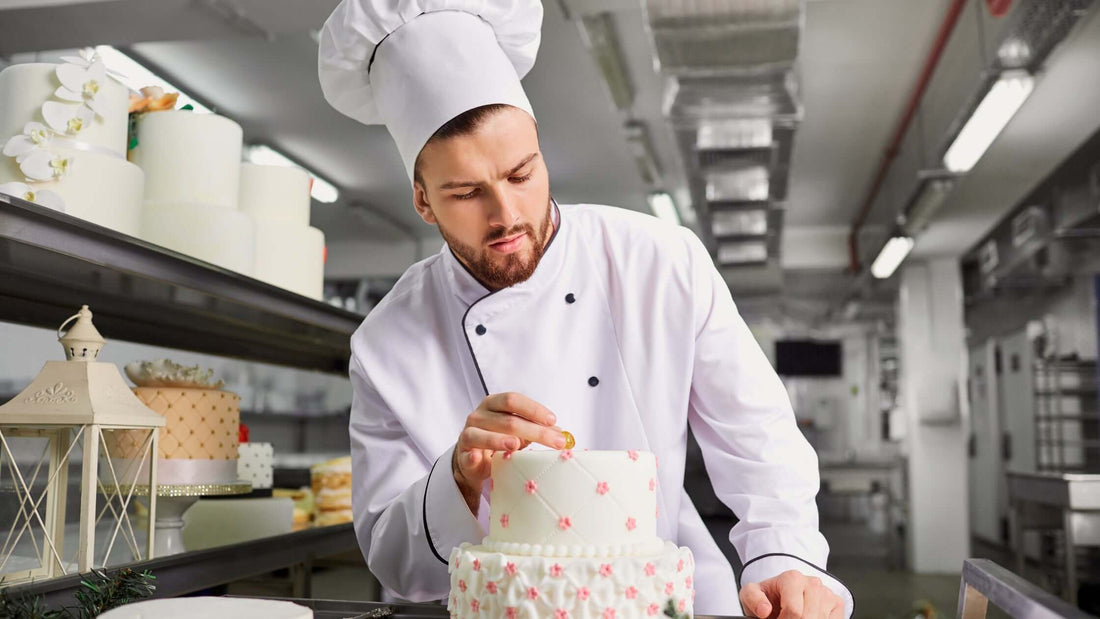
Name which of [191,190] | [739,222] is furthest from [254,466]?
[739,222]

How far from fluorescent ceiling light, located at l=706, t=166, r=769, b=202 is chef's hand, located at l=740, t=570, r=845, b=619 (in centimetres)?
463

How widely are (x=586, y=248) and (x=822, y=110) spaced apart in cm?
560

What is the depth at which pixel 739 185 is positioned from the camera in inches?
227

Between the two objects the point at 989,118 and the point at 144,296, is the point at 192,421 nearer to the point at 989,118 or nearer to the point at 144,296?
the point at 144,296

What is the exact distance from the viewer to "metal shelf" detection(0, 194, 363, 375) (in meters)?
1.26

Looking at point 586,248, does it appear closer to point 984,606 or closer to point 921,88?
point 984,606

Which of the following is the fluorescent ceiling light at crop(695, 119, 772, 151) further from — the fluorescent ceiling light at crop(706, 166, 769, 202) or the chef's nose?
the chef's nose

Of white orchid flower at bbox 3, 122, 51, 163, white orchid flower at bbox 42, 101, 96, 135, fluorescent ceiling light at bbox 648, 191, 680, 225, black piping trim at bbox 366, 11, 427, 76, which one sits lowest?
white orchid flower at bbox 3, 122, 51, 163

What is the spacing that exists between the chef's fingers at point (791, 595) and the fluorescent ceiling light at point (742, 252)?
22.1 ft

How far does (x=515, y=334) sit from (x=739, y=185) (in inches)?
183

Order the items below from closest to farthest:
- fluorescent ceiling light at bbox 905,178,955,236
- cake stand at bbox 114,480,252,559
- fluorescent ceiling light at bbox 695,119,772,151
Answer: cake stand at bbox 114,480,252,559 → fluorescent ceiling light at bbox 695,119,772,151 → fluorescent ceiling light at bbox 905,178,955,236

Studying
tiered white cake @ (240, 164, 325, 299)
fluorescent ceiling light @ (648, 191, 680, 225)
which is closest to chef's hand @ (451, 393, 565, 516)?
tiered white cake @ (240, 164, 325, 299)

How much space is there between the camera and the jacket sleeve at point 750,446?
1.20 meters

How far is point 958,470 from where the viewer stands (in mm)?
9547
